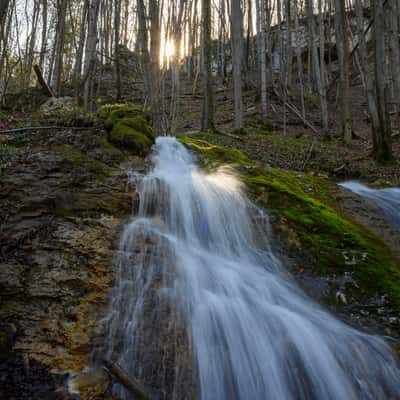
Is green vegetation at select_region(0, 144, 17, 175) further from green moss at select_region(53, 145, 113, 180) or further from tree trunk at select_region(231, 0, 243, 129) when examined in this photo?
tree trunk at select_region(231, 0, 243, 129)

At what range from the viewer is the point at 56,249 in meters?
3.43

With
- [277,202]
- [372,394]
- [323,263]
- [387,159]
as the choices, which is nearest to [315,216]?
[277,202]

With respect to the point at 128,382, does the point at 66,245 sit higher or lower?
higher

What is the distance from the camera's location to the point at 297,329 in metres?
3.21

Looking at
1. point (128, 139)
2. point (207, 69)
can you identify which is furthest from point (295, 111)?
point (128, 139)

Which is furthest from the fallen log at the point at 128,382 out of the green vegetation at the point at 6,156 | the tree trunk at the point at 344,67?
the tree trunk at the point at 344,67

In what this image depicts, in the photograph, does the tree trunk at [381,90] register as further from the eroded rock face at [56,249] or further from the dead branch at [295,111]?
the eroded rock face at [56,249]

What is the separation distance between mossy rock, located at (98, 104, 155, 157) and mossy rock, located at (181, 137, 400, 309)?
82.0 inches

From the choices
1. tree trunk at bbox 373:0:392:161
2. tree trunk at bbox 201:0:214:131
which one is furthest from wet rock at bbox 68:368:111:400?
tree trunk at bbox 201:0:214:131

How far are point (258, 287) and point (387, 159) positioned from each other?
20.8 feet

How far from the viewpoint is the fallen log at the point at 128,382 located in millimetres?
2418

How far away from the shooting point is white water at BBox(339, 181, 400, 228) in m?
5.58

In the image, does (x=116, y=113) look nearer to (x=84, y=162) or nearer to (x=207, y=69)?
(x=84, y=162)

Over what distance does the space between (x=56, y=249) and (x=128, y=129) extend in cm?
377
